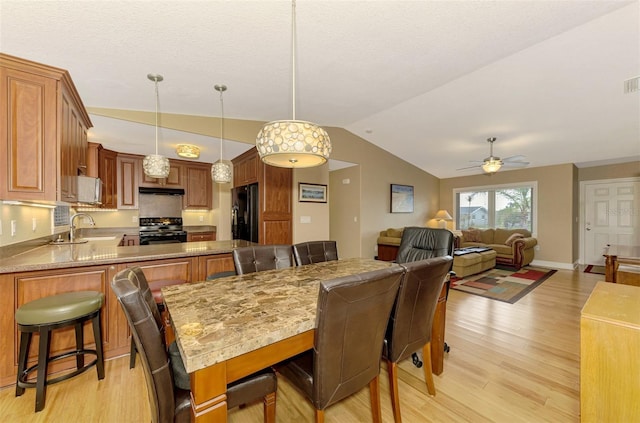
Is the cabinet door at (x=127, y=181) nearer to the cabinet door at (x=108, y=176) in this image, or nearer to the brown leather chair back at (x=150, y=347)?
the cabinet door at (x=108, y=176)

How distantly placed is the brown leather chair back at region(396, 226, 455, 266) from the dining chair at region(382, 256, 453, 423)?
1.00 metres

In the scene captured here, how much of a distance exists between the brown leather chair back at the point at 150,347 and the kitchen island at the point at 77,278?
1.37 m

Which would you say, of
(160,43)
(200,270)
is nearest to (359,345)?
(200,270)

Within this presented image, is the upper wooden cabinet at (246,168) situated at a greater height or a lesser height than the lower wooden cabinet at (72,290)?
greater

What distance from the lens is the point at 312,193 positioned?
4758 mm

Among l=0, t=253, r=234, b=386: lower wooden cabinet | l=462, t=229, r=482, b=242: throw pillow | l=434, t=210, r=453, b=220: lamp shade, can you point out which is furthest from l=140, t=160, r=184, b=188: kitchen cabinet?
l=462, t=229, r=482, b=242: throw pillow

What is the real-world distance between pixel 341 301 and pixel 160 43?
7.37 ft

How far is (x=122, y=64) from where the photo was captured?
2162mm

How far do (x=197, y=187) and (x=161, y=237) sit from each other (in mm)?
1186

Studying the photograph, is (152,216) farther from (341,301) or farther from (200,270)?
(341,301)

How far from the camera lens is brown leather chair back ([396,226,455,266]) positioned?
8.25 feet

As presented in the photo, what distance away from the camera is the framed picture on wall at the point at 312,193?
4601mm

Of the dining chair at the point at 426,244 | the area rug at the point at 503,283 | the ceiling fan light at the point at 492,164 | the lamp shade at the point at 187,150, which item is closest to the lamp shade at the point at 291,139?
the dining chair at the point at 426,244

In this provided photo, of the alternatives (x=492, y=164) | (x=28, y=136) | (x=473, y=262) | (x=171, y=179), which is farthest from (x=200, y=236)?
(x=492, y=164)
